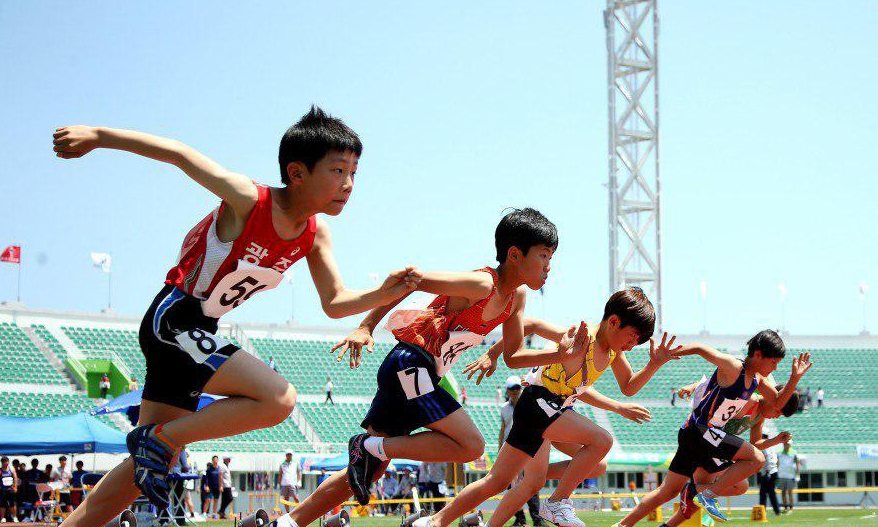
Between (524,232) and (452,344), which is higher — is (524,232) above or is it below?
above

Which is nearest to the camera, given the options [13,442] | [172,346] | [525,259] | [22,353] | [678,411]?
[172,346]

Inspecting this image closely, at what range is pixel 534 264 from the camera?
6.32m

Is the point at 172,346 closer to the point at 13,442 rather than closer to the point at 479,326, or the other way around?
the point at 479,326

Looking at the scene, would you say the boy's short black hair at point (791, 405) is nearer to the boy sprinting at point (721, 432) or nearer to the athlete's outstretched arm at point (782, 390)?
the athlete's outstretched arm at point (782, 390)

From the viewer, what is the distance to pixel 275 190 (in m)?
5.05

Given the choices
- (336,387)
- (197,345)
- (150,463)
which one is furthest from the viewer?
(336,387)

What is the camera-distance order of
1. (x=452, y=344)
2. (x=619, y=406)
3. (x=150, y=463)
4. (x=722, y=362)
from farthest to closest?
(x=722, y=362)
(x=619, y=406)
(x=452, y=344)
(x=150, y=463)

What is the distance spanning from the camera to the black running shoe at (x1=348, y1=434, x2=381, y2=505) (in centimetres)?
588

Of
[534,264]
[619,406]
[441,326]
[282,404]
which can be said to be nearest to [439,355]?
[441,326]

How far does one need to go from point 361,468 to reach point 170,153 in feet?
7.16

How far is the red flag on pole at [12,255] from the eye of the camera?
1887 inches

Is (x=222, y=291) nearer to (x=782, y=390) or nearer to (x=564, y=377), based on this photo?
(x=564, y=377)

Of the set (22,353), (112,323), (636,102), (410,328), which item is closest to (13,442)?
(410,328)

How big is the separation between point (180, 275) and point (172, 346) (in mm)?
363
